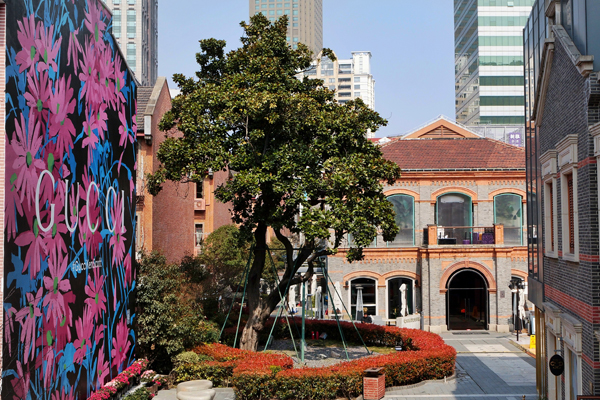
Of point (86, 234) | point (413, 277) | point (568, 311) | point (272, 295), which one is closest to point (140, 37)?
point (413, 277)

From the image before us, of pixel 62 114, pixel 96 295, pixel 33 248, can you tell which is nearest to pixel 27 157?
pixel 33 248

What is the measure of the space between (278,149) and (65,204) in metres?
9.36

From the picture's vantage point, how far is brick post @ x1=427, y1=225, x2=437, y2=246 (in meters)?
34.4

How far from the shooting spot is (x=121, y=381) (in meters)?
17.7

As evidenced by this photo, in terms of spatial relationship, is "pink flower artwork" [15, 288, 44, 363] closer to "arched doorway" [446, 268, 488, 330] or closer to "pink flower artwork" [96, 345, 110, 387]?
"pink flower artwork" [96, 345, 110, 387]

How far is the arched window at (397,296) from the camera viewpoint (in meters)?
35.8

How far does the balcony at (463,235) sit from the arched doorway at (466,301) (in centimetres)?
189

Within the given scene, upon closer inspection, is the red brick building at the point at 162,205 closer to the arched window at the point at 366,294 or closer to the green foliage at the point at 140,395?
the green foliage at the point at 140,395

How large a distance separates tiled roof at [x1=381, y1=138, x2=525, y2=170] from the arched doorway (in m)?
6.78

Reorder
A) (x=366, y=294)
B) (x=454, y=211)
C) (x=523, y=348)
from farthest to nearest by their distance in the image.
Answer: (x=454, y=211) → (x=366, y=294) → (x=523, y=348)

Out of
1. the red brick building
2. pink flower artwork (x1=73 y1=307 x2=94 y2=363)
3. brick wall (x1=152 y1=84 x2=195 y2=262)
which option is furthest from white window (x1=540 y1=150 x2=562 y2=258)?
brick wall (x1=152 y1=84 x2=195 y2=262)

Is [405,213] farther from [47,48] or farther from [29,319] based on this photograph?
[29,319]

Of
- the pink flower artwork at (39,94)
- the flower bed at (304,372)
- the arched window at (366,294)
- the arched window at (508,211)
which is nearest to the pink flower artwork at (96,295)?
the flower bed at (304,372)

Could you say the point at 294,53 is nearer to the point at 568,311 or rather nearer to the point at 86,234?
the point at 86,234
